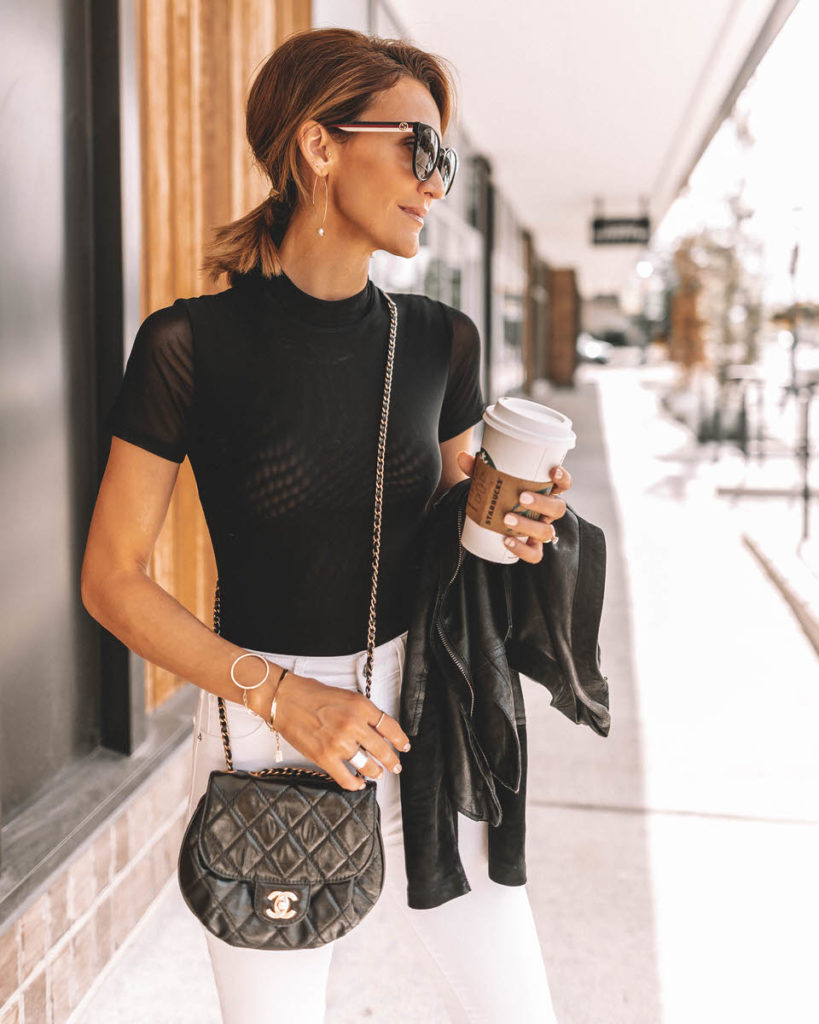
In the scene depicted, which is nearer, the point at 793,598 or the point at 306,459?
the point at 306,459

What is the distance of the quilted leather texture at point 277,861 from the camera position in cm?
128

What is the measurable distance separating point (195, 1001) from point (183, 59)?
9.22ft

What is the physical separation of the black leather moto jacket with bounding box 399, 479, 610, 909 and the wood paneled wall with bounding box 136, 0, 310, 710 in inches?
69.2

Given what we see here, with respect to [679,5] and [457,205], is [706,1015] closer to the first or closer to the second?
[679,5]

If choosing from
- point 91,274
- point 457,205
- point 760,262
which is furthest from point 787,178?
point 91,274

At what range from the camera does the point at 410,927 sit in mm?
1524

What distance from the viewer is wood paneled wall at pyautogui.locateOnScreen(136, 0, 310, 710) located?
3.00m

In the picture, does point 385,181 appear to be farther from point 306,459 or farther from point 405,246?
point 306,459

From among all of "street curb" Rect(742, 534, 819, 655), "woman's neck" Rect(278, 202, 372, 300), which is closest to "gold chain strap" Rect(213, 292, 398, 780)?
"woman's neck" Rect(278, 202, 372, 300)

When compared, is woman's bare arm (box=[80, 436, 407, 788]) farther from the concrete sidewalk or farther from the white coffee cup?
the concrete sidewalk

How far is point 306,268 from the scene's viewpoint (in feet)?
4.67

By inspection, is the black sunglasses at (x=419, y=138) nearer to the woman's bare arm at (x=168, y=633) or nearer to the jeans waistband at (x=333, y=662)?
the woman's bare arm at (x=168, y=633)

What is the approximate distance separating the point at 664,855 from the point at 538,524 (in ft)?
7.58

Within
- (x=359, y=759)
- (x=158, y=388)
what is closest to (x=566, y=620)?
(x=359, y=759)
